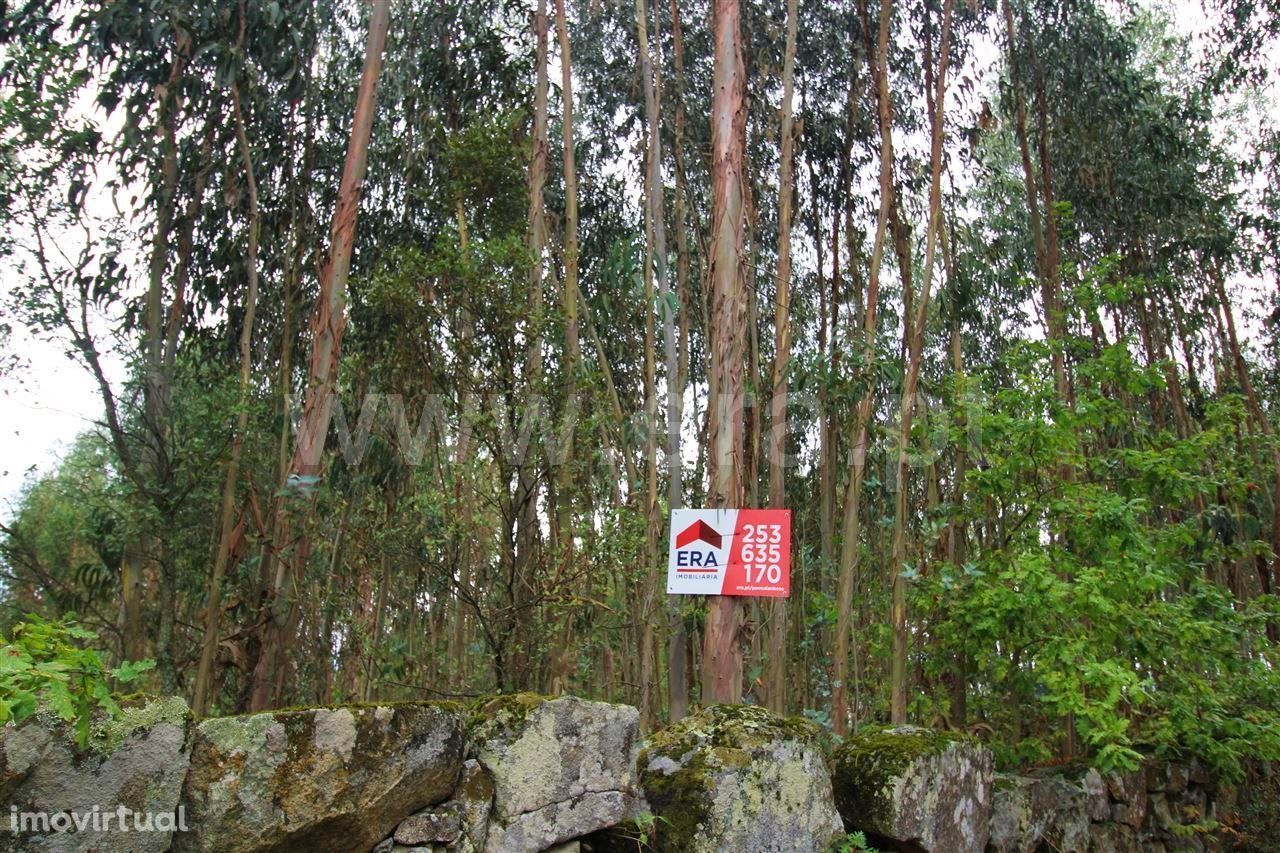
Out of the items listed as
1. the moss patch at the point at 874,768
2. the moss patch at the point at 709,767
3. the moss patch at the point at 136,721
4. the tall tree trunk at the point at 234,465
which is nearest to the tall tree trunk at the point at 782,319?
the tall tree trunk at the point at 234,465

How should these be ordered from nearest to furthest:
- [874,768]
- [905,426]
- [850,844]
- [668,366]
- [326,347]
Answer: [850,844] → [874,768] → [326,347] → [905,426] → [668,366]

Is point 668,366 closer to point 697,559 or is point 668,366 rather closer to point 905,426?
point 905,426

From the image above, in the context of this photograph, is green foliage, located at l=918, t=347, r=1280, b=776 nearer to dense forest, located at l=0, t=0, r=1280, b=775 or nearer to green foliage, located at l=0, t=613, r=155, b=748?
dense forest, located at l=0, t=0, r=1280, b=775

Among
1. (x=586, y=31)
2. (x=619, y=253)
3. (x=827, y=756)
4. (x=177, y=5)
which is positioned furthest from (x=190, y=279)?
(x=827, y=756)

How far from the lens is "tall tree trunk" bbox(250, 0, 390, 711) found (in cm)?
724

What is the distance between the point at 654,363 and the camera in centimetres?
1253

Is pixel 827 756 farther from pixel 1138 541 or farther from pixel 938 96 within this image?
pixel 938 96

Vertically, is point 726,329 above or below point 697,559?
above

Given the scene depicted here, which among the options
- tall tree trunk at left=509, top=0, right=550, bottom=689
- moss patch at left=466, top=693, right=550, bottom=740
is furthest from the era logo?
moss patch at left=466, top=693, right=550, bottom=740

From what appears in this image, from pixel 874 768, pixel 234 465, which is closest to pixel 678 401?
pixel 234 465

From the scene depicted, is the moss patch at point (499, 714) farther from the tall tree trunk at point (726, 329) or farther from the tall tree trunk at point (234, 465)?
the tall tree trunk at point (234, 465)

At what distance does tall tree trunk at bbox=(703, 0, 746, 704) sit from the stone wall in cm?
157

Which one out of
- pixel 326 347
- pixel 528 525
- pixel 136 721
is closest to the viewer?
pixel 136 721

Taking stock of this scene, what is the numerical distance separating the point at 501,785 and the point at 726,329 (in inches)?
158
